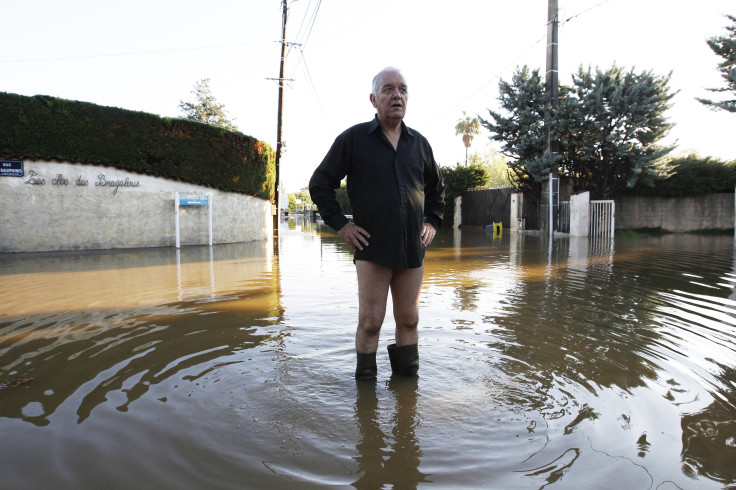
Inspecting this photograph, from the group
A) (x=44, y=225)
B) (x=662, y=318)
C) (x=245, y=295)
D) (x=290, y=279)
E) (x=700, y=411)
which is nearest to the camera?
(x=700, y=411)

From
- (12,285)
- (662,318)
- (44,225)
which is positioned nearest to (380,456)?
(662,318)

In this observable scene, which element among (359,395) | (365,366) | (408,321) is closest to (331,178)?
(408,321)

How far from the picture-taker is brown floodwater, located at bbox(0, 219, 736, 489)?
188 cm

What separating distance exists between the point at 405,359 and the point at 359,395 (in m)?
0.41

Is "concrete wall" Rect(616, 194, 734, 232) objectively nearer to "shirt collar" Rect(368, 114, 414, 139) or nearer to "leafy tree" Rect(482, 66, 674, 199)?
"leafy tree" Rect(482, 66, 674, 199)

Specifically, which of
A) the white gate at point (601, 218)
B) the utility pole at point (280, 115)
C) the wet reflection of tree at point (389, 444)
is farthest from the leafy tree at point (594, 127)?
the wet reflection of tree at point (389, 444)

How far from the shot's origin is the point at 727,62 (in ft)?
51.9

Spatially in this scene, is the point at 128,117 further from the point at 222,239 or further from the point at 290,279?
the point at 290,279

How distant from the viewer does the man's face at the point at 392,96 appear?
2.69m

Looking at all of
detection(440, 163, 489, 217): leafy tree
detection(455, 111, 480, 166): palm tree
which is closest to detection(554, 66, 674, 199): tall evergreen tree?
detection(440, 163, 489, 217): leafy tree

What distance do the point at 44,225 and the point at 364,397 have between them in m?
12.6

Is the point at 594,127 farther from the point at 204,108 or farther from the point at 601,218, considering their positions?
the point at 204,108

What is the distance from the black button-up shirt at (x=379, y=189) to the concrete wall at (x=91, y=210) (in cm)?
1213

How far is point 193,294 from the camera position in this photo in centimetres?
588
